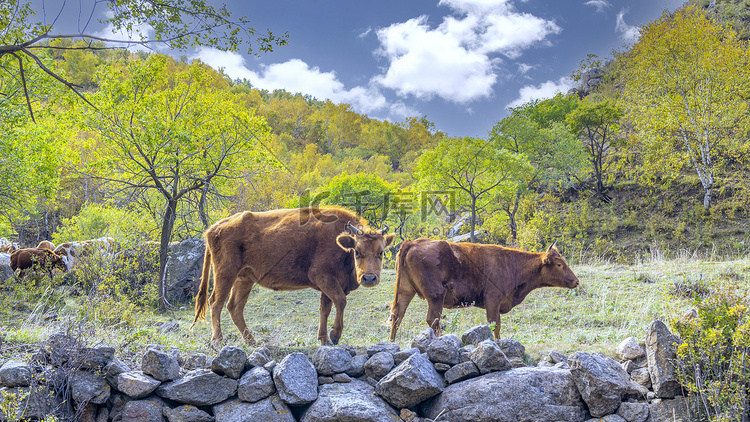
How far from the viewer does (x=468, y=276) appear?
8977 mm

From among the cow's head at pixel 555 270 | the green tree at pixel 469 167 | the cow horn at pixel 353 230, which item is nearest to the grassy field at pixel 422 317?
the cow's head at pixel 555 270

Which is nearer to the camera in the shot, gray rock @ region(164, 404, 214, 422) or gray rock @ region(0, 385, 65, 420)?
gray rock @ region(0, 385, 65, 420)

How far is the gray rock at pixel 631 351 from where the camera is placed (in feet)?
18.3

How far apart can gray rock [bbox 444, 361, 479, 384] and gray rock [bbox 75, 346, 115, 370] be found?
4.23 m

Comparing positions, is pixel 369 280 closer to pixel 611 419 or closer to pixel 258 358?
pixel 258 358

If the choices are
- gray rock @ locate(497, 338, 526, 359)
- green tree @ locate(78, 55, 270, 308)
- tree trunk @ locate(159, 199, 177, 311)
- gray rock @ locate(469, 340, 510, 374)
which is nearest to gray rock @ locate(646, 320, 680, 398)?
gray rock @ locate(497, 338, 526, 359)

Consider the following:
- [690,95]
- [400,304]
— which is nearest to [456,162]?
[690,95]

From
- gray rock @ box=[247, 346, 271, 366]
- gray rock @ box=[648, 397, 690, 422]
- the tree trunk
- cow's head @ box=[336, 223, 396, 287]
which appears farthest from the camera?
the tree trunk

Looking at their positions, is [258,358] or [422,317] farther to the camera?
[422,317]

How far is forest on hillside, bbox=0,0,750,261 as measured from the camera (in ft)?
50.9

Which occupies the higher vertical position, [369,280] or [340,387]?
[369,280]

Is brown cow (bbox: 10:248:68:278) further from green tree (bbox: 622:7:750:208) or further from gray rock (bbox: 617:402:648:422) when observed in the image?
green tree (bbox: 622:7:750:208)

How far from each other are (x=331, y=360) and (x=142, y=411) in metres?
2.27

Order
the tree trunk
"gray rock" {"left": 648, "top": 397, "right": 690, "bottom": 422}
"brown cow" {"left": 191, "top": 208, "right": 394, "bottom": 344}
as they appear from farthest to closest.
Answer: the tree trunk, "brown cow" {"left": 191, "top": 208, "right": 394, "bottom": 344}, "gray rock" {"left": 648, "top": 397, "right": 690, "bottom": 422}
